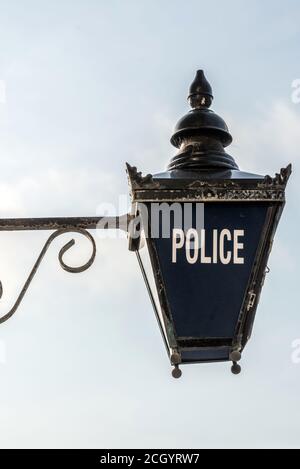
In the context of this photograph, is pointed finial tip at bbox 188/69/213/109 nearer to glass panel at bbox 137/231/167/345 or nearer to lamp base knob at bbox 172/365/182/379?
glass panel at bbox 137/231/167/345

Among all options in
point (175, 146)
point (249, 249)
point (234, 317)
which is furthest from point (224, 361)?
point (175, 146)

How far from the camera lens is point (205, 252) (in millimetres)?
3533

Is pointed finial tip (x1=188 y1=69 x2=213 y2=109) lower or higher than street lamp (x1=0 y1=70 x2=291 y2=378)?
higher

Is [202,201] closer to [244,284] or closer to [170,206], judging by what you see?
[170,206]

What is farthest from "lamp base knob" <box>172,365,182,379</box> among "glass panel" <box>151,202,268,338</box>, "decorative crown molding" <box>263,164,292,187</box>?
"decorative crown molding" <box>263,164,292,187</box>

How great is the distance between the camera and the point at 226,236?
3562 mm

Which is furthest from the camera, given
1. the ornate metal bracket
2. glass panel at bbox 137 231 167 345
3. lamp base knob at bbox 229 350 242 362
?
the ornate metal bracket

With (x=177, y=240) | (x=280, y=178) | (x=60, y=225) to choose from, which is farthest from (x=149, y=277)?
(x=280, y=178)

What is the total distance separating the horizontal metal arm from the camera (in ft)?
12.2

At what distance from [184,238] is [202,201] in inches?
6.2

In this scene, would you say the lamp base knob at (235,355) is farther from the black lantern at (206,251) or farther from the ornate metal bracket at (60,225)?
the ornate metal bracket at (60,225)

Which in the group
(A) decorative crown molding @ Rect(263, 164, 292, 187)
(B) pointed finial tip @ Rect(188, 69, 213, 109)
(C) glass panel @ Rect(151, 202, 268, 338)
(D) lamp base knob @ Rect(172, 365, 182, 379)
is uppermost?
(B) pointed finial tip @ Rect(188, 69, 213, 109)

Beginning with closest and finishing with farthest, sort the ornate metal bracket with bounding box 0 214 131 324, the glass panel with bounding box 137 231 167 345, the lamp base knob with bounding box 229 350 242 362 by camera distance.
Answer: the lamp base knob with bounding box 229 350 242 362 → the glass panel with bounding box 137 231 167 345 → the ornate metal bracket with bounding box 0 214 131 324

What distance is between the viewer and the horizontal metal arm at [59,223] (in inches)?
147
